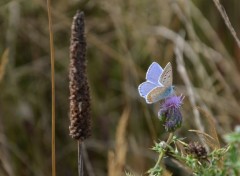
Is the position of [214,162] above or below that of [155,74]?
below

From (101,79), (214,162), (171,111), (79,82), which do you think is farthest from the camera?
(101,79)

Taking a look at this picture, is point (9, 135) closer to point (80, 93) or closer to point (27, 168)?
point (27, 168)

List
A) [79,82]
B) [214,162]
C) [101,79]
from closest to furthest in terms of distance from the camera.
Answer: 1. [214,162]
2. [79,82]
3. [101,79]

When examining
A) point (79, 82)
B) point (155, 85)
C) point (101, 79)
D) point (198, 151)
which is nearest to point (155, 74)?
point (155, 85)

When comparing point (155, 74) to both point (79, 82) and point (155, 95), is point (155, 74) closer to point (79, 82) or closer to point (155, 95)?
point (155, 95)

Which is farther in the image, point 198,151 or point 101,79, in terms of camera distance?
point 101,79

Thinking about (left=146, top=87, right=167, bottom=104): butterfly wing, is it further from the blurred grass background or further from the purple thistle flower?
the blurred grass background
